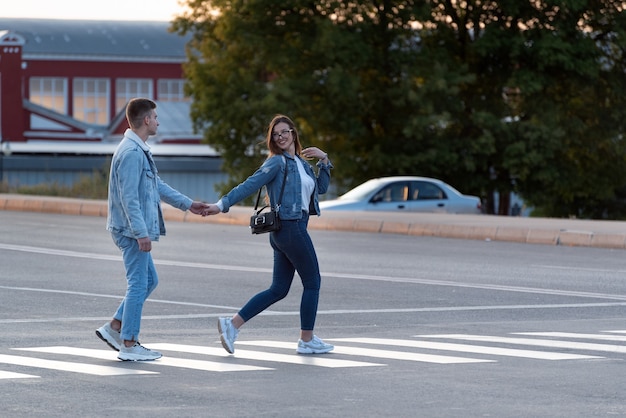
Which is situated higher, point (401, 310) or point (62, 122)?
point (401, 310)

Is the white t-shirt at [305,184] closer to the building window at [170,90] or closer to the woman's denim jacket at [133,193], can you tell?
the woman's denim jacket at [133,193]

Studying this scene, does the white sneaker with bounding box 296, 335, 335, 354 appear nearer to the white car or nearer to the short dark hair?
the short dark hair

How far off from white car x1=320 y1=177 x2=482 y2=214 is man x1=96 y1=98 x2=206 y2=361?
69.4ft

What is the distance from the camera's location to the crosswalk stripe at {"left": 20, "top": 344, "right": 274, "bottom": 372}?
32.3 ft

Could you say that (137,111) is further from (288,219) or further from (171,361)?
(171,361)

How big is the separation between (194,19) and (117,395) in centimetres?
3907

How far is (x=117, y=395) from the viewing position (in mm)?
8633

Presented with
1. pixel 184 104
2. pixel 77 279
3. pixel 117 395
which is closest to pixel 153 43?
pixel 184 104

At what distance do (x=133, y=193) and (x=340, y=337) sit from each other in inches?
100

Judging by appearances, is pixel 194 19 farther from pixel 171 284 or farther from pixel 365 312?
pixel 365 312

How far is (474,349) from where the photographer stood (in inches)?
432

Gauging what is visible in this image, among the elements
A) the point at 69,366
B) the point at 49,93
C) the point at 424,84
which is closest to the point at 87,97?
the point at 49,93

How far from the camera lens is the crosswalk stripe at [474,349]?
34.7 feet

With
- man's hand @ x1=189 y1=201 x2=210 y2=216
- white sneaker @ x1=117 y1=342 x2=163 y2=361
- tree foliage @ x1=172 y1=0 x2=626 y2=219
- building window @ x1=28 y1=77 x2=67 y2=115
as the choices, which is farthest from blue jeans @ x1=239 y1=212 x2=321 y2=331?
building window @ x1=28 y1=77 x2=67 y2=115
